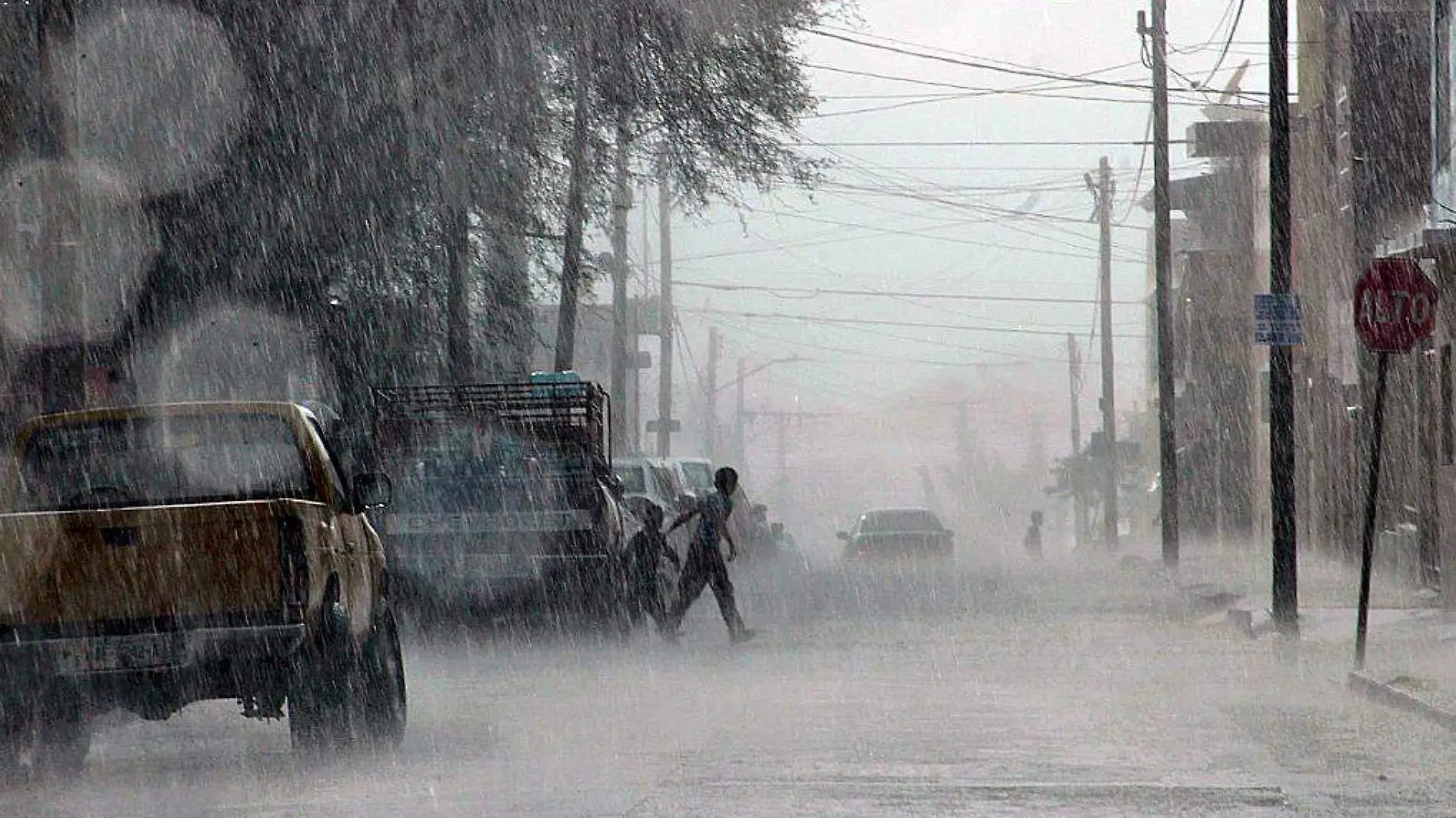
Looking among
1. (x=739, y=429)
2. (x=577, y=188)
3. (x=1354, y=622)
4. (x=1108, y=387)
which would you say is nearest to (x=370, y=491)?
(x=1354, y=622)

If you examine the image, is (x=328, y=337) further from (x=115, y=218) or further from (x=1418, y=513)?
(x=1418, y=513)

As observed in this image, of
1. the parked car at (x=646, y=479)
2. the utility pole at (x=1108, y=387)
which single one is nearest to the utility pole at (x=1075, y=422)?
the utility pole at (x=1108, y=387)

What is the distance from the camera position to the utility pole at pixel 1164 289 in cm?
3412

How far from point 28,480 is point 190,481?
0.78 meters

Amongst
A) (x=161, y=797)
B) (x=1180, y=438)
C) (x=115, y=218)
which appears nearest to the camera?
(x=161, y=797)

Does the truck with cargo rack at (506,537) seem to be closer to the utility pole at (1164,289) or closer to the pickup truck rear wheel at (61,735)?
the pickup truck rear wheel at (61,735)

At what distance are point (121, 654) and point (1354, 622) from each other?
→ 12250 mm

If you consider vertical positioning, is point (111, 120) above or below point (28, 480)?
above

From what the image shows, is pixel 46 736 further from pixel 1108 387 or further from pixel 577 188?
pixel 1108 387

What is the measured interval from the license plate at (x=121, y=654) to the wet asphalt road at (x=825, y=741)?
547mm

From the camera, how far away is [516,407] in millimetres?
22344

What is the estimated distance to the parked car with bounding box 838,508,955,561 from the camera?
39750mm

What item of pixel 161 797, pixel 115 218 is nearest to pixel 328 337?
pixel 115 218

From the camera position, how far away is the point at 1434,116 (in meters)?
22.8
